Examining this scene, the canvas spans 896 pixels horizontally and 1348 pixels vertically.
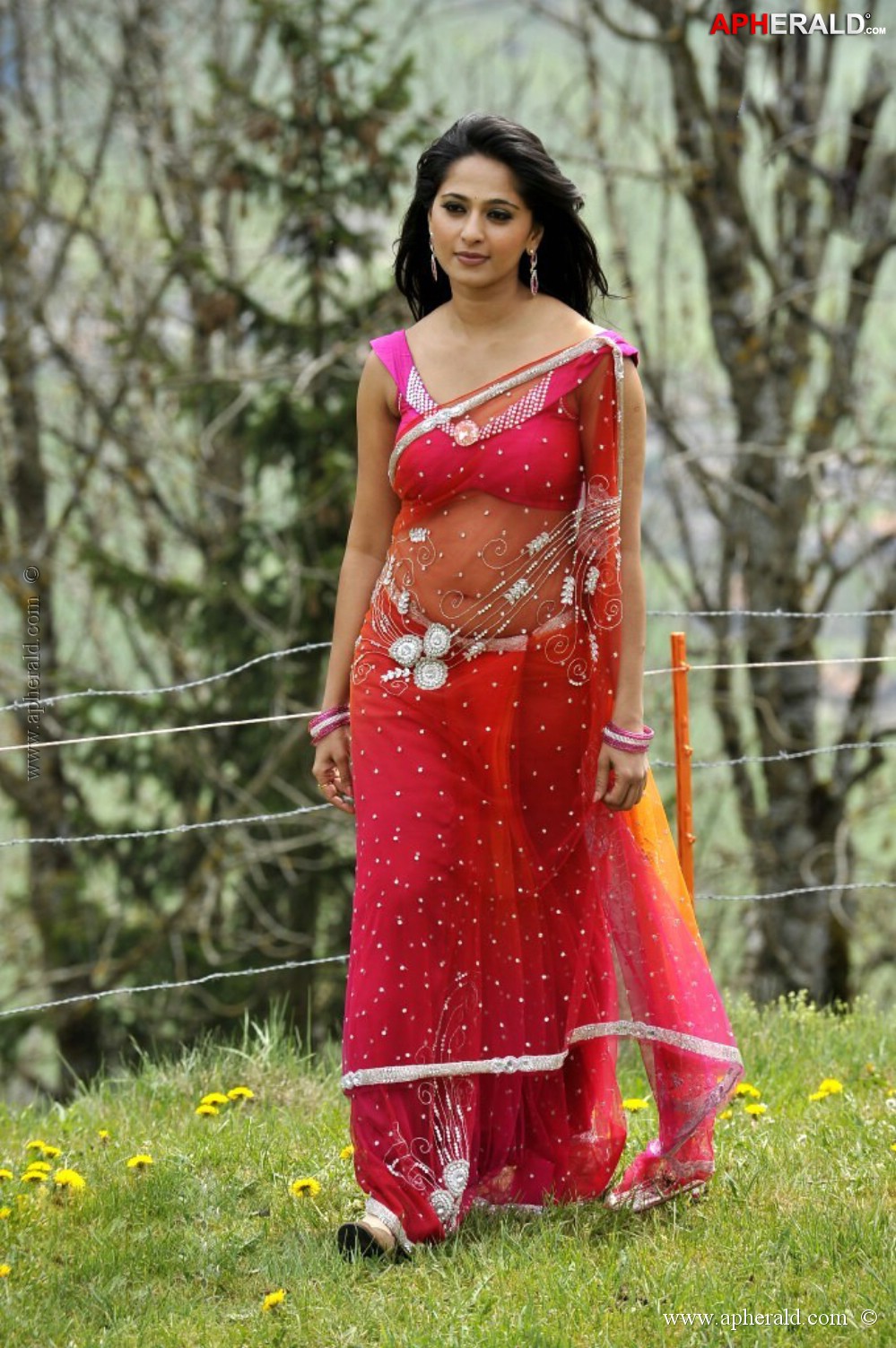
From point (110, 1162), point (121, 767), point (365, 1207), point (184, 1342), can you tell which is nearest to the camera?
point (184, 1342)

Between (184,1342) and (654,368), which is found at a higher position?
(654,368)

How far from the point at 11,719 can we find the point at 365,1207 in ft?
34.7

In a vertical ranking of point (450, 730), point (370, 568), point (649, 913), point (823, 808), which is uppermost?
point (370, 568)

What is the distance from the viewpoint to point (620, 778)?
11.6 feet

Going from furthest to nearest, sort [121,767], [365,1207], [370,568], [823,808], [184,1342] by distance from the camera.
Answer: [121,767] < [823,808] < [370,568] < [365,1207] < [184,1342]

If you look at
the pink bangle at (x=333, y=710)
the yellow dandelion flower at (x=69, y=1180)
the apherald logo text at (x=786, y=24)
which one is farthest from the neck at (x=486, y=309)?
the apherald logo text at (x=786, y=24)

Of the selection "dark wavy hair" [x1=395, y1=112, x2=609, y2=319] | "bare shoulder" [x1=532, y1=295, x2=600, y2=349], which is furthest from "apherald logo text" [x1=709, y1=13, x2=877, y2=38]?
"bare shoulder" [x1=532, y1=295, x2=600, y2=349]

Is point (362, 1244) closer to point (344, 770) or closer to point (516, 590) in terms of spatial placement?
point (344, 770)

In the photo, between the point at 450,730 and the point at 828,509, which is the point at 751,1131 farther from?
the point at 828,509

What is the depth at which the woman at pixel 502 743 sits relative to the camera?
138 inches

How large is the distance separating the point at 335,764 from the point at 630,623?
65 centimetres

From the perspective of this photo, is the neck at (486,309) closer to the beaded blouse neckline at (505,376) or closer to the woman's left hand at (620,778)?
the beaded blouse neckline at (505,376)

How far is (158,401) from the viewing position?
534 inches

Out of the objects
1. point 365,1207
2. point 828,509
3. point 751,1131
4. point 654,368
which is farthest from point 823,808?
point 365,1207
